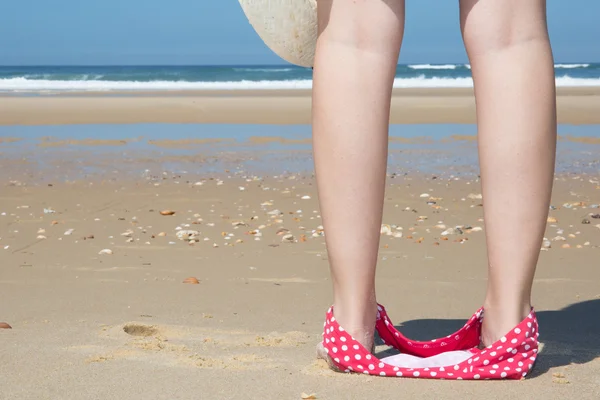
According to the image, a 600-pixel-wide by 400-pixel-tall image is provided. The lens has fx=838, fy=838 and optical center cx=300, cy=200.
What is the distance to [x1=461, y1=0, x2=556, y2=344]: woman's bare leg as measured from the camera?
5.43 feet

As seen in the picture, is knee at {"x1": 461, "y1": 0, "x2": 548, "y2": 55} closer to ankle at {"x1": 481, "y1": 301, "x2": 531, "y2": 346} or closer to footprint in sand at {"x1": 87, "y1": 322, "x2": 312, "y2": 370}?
ankle at {"x1": 481, "y1": 301, "x2": 531, "y2": 346}

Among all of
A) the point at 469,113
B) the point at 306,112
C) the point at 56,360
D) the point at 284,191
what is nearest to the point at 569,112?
the point at 469,113

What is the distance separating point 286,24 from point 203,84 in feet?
93.5

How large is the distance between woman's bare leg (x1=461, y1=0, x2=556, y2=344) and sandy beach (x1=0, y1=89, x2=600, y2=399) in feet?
0.76

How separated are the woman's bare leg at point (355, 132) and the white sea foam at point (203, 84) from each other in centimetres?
2532

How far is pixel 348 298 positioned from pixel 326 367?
158 millimetres

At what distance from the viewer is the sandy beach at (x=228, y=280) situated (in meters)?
1.64

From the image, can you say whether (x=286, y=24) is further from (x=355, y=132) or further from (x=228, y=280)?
(x=228, y=280)

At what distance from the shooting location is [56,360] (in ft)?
5.80

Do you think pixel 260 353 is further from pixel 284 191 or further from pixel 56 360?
pixel 284 191

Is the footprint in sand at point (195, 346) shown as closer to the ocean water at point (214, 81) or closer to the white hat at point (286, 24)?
the white hat at point (286, 24)

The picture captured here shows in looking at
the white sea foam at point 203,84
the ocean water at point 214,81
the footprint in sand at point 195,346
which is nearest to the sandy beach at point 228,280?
the footprint in sand at point 195,346

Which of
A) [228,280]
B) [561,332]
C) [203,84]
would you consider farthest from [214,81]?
[561,332]

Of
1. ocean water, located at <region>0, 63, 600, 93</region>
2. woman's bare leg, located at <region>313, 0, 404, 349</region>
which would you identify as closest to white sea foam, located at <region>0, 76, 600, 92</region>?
ocean water, located at <region>0, 63, 600, 93</region>
